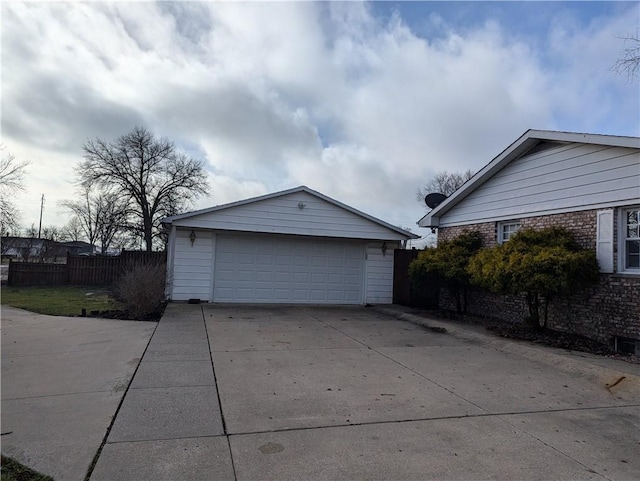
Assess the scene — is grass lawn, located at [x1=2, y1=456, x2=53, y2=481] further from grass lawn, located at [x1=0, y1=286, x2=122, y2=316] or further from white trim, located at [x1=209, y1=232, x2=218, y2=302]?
white trim, located at [x1=209, y1=232, x2=218, y2=302]

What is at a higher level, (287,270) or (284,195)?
(284,195)

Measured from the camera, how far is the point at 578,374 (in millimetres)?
6512

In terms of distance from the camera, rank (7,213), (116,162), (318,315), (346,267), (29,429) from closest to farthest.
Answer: (29,429) < (318,315) < (346,267) < (7,213) < (116,162)

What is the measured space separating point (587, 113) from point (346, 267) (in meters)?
8.57

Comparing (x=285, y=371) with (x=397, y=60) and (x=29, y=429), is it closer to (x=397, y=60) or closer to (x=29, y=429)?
(x=29, y=429)

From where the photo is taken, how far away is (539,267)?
843 cm

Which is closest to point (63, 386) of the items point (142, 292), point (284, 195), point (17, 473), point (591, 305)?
point (17, 473)

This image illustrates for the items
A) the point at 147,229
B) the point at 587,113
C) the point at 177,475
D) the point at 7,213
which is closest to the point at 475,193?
the point at 587,113

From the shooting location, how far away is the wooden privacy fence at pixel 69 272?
20000 millimetres

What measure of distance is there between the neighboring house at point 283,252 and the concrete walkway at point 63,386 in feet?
14.3

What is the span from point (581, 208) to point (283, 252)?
8.90 meters

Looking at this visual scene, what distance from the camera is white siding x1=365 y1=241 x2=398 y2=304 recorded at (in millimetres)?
15594

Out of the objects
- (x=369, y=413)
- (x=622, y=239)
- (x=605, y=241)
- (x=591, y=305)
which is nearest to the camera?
(x=369, y=413)

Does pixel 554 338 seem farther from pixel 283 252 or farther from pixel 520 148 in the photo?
pixel 283 252
